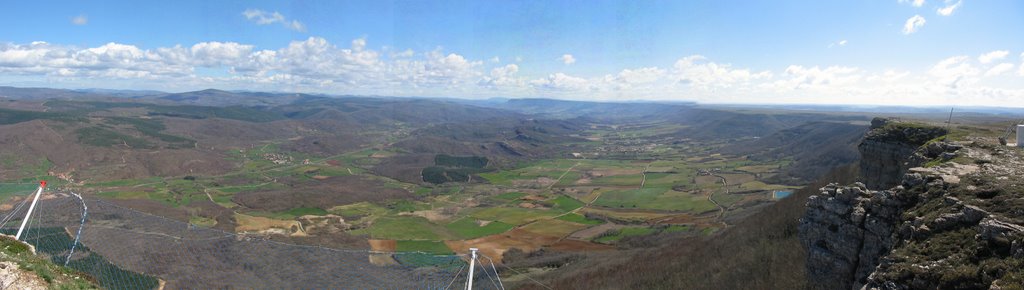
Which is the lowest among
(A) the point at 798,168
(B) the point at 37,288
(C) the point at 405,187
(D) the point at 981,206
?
(C) the point at 405,187

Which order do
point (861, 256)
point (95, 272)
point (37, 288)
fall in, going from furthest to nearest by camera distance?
1. point (95, 272)
2. point (861, 256)
3. point (37, 288)

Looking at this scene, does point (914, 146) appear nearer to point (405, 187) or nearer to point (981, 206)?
point (981, 206)

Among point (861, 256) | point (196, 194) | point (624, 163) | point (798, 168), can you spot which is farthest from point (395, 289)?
point (624, 163)

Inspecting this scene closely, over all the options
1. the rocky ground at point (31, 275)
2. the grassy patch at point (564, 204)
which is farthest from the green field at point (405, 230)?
the rocky ground at point (31, 275)

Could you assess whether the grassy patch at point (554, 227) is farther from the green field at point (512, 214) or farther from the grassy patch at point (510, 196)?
the grassy patch at point (510, 196)

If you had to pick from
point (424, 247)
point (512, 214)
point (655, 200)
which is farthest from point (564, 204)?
point (424, 247)

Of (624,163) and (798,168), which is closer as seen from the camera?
(798,168)

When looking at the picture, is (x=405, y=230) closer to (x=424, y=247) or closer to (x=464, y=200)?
(x=424, y=247)
